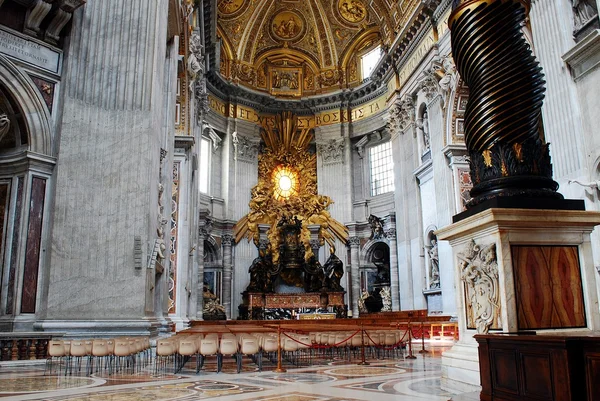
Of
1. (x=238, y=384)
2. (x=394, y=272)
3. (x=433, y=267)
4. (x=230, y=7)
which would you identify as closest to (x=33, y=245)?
(x=238, y=384)

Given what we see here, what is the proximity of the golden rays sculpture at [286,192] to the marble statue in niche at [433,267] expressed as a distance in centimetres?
640

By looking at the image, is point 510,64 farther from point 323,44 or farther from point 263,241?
point 323,44

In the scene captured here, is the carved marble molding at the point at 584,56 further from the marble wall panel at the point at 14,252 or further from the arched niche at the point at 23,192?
the marble wall panel at the point at 14,252

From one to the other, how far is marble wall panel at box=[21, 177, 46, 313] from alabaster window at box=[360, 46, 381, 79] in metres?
19.7

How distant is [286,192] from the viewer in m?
26.0

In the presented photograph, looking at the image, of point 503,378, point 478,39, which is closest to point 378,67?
point 478,39

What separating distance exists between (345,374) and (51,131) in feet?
19.9

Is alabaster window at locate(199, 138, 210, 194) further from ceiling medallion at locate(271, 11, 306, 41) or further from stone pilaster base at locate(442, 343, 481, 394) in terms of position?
stone pilaster base at locate(442, 343, 481, 394)

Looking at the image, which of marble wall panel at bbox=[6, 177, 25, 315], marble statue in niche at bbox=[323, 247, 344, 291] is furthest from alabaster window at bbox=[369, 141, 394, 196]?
marble wall panel at bbox=[6, 177, 25, 315]

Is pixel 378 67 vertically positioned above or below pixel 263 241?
above

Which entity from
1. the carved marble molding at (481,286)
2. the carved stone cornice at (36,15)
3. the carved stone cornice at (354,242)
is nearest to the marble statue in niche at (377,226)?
the carved stone cornice at (354,242)

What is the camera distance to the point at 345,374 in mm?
6152

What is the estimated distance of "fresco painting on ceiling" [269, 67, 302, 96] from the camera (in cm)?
2723

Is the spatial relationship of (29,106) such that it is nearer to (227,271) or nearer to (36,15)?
(36,15)
